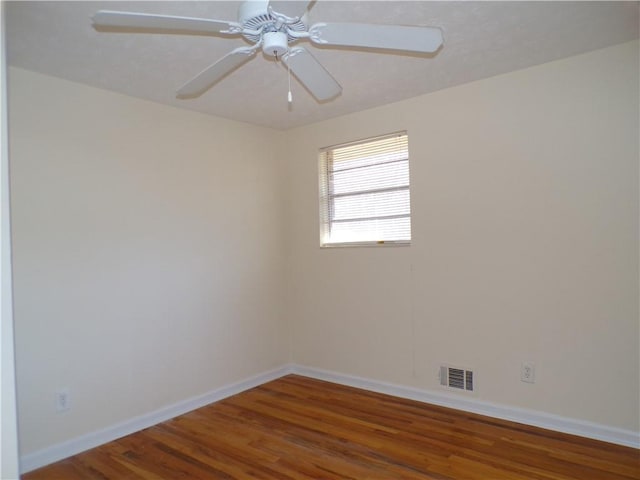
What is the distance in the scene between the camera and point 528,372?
2.94 meters

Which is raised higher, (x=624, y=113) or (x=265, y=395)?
(x=624, y=113)

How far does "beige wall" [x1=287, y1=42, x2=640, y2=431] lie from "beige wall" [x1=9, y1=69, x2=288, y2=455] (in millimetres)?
989

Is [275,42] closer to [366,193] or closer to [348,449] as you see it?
[366,193]

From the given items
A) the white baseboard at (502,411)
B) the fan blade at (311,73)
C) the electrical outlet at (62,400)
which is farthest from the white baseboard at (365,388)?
the fan blade at (311,73)

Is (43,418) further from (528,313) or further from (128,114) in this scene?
(528,313)

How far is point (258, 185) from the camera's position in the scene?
4.11 metres

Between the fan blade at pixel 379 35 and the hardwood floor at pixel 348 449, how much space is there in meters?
2.21

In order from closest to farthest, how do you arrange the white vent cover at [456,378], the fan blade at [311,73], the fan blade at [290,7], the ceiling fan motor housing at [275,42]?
the fan blade at [290,7] → the ceiling fan motor housing at [275,42] → the fan blade at [311,73] → the white vent cover at [456,378]

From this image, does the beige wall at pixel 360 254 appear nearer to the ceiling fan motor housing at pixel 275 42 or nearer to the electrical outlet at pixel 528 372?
the electrical outlet at pixel 528 372

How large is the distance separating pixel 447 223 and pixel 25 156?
115 inches

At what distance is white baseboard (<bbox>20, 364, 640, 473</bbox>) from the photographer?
2.61 meters

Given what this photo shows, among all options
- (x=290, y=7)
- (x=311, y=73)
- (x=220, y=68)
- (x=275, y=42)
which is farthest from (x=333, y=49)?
(x=290, y=7)

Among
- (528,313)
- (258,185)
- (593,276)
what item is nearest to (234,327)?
(258,185)

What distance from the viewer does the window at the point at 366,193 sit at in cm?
360
